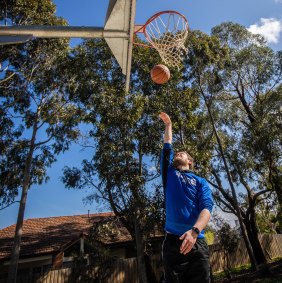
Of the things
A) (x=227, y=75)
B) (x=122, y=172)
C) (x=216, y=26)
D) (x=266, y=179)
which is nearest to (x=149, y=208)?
(x=122, y=172)

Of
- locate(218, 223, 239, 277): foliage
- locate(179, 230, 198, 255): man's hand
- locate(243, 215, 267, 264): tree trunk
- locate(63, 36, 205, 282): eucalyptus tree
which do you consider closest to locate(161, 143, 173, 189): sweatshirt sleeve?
locate(179, 230, 198, 255): man's hand

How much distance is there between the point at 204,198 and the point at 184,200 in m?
0.19

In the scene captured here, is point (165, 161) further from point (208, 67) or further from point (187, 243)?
point (208, 67)

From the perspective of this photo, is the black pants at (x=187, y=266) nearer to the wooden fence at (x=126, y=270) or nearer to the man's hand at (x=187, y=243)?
→ the man's hand at (x=187, y=243)

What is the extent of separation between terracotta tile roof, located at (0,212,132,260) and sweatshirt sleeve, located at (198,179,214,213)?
31.8 ft

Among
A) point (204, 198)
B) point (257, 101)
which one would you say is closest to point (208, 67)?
point (257, 101)

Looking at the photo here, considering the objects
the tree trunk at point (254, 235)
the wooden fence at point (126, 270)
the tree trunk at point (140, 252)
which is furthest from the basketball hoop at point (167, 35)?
the tree trunk at point (254, 235)

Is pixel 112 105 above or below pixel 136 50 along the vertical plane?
below

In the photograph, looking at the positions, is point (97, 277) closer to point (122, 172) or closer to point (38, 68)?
point (122, 172)

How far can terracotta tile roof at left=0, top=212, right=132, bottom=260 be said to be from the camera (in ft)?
46.6

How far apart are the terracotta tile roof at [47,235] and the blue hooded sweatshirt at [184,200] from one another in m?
9.57

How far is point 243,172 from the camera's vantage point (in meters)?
15.9

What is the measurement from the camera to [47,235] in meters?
16.2

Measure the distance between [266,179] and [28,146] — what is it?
→ 16211mm
